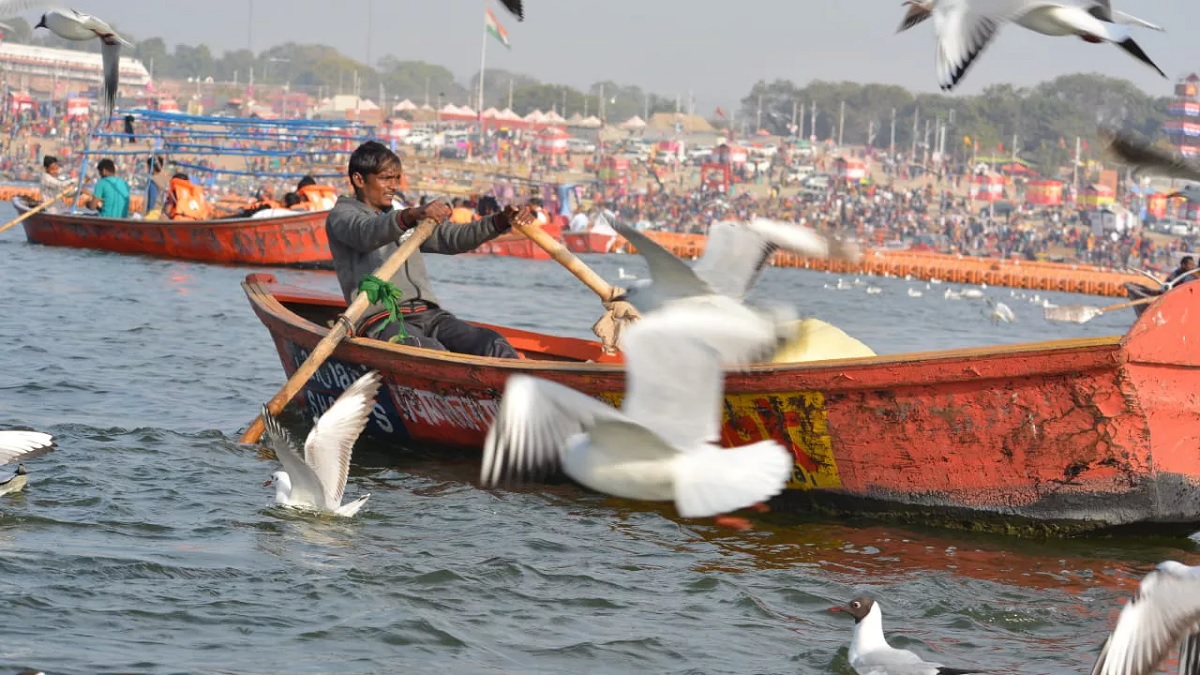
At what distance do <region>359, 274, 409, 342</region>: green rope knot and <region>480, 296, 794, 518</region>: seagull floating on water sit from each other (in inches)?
104

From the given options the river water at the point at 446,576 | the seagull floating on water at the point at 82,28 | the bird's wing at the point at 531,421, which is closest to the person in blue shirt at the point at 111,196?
the river water at the point at 446,576

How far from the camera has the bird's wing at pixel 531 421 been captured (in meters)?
5.81

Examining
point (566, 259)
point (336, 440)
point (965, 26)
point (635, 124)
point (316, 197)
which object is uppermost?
point (635, 124)

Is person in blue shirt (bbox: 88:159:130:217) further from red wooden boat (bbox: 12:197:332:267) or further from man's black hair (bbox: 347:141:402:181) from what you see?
man's black hair (bbox: 347:141:402:181)

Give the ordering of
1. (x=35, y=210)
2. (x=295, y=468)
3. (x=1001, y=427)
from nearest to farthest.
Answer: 1. (x=295, y=468)
2. (x=1001, y=427)
3. (x=35, y=210)

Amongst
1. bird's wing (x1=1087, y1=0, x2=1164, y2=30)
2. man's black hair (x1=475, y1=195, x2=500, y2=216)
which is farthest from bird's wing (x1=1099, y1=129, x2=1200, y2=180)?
man's black hair (x1=475, y1=195, x2=500, y2=216)

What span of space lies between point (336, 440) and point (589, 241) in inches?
1168

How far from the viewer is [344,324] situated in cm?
859

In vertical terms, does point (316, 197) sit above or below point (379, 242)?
below

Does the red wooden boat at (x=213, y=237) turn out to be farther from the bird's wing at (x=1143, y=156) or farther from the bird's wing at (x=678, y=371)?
the bird's wing at (x=678, y=371)

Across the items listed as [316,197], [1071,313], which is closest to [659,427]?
[1071,313]

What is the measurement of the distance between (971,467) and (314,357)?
3538 mm

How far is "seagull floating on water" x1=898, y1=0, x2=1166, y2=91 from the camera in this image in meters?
7.04

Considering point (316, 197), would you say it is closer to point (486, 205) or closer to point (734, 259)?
point (486, 205)
